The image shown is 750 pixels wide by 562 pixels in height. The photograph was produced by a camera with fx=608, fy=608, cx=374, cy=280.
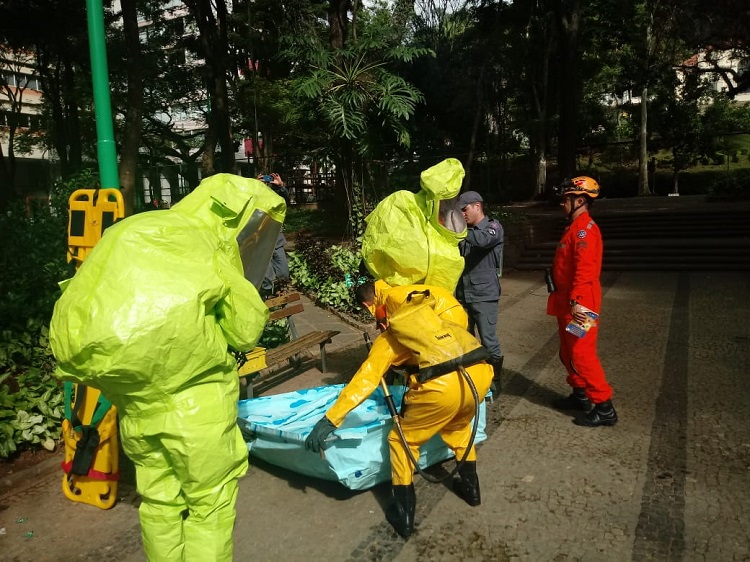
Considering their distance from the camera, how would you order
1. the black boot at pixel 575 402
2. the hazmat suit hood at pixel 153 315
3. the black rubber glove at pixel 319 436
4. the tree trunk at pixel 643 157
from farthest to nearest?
the tree trunk at pixel 643 157 → the black boot at pixel 575 402 → the black rubber glove at pixel 319 436 → the hazmat suit hood at pixel 153 315

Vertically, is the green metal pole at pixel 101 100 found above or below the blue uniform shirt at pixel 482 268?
above

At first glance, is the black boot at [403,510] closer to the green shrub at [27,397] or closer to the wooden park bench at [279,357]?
the wooden park bench at [279,357]

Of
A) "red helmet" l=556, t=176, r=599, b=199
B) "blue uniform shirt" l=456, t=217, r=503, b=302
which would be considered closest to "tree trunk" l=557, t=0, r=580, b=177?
"blue uniform shirt" l=456, t=217, r=503, b=302

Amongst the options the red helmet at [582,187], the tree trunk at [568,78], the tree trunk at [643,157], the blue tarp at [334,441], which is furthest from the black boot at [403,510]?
the tree trunk at [643,157]

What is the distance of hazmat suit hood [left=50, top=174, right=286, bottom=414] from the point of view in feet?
7.21

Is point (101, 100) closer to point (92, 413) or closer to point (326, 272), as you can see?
point (92, 413)

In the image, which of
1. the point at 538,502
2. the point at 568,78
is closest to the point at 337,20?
the point at 568,78

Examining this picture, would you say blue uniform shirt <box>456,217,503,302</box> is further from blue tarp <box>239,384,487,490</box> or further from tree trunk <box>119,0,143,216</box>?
tree trunk <box>119,0,143,216</box>

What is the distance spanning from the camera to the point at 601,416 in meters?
4.62

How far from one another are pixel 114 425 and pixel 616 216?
47.5 feet

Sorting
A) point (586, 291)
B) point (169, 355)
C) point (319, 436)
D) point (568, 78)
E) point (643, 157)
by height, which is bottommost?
point (319, 436)

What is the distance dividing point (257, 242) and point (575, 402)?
3.23 meters

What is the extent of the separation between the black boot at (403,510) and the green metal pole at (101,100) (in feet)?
9.87

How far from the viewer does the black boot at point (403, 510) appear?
10.8ft
